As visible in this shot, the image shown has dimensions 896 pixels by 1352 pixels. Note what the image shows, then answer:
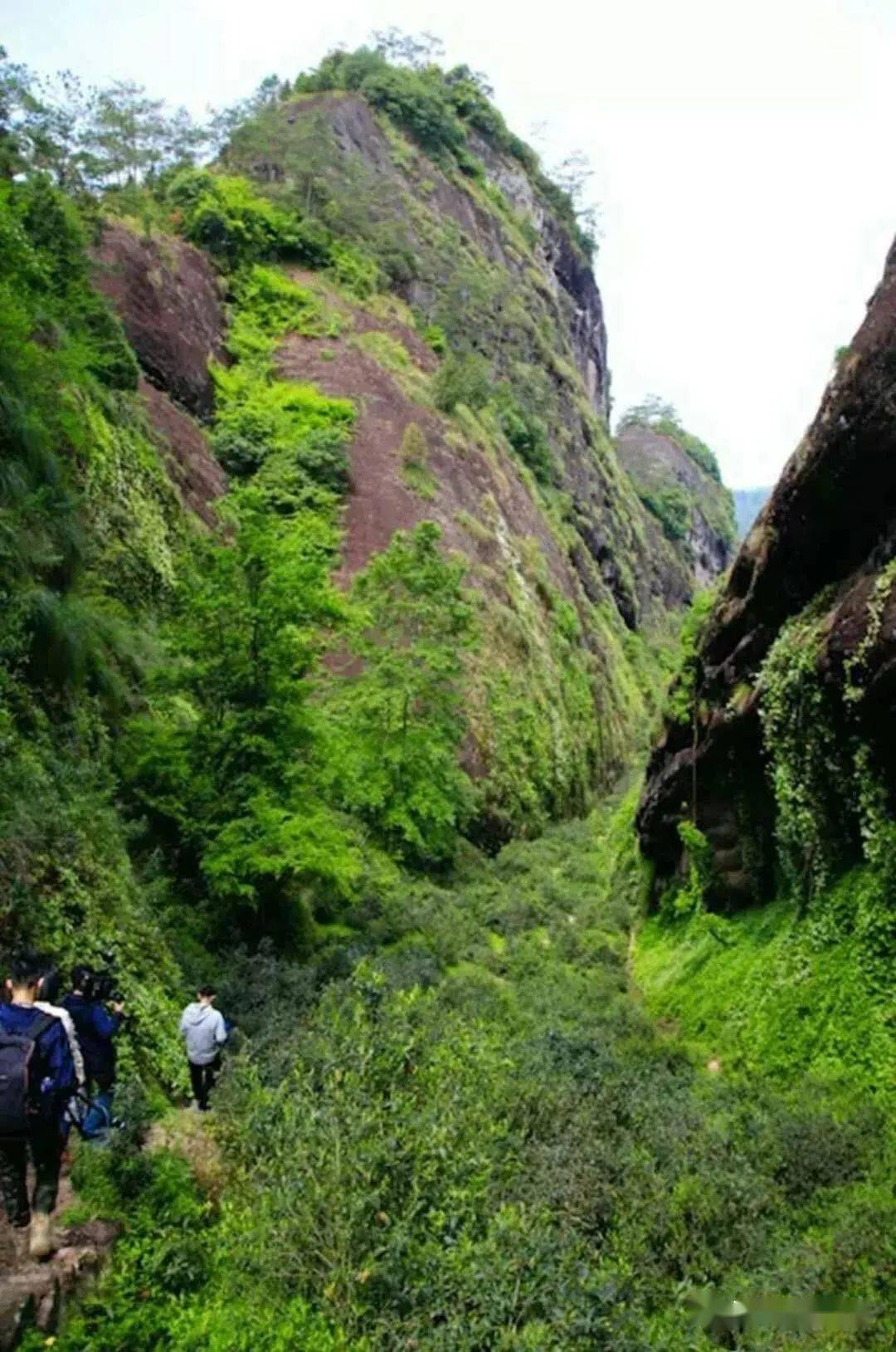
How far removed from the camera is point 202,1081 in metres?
8.84

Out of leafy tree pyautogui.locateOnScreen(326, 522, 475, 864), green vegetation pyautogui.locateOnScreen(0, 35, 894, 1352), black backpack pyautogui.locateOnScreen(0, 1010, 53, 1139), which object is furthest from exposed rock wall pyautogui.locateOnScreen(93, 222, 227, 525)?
black backpack pyautogui.locateOnScreen(0, 1010, 53, 1139)

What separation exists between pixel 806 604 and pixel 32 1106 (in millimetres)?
10723

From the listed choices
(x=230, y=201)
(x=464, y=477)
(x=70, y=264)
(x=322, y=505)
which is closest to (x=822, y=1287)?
(x=70, y=264)

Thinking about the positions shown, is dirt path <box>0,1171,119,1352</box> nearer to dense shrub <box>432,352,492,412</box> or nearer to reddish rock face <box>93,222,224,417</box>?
reddish rock face <box>93,222,224,417</box>

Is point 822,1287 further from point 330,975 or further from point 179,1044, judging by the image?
point 330,975

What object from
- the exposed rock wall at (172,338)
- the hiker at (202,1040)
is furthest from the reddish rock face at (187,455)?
the hiker at (202,1040)

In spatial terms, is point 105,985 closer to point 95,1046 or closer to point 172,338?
point 95,1046

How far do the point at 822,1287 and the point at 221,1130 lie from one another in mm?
4397

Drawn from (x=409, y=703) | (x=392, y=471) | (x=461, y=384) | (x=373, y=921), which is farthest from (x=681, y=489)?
(x=373, y=921)

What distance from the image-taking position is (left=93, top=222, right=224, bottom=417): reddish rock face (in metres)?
28.4

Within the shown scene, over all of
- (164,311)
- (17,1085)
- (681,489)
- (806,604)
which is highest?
(681,489)

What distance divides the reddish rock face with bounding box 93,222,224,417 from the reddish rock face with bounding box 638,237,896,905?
19.5m

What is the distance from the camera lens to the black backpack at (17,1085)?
5.27m

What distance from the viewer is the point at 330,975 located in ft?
42.3
